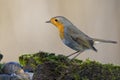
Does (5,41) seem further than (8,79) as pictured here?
Yes

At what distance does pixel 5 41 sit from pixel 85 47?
3662 mm

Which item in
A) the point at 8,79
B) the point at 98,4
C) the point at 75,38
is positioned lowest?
the point at 8,79

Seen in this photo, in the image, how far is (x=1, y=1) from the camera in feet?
20.9

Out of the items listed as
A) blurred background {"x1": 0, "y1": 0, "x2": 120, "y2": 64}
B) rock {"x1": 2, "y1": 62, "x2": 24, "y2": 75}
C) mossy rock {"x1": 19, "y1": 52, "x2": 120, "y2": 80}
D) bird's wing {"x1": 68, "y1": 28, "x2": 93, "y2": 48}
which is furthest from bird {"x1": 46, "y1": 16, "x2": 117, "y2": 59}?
blurred background {"x1": 0, "y1": 0, "x2": 120, "y2": 64}

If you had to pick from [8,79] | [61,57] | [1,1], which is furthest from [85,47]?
[1,1]

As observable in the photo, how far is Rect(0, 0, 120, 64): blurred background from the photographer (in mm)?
5816

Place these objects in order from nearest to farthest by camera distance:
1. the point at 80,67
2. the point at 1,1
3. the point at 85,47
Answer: the point at 80,67, the point at 85,47, the point at 1,1

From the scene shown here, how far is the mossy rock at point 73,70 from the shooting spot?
2.20 metres

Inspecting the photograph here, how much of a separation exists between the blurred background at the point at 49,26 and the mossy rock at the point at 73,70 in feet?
10.9

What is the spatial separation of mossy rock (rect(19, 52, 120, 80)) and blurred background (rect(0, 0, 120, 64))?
3308mm

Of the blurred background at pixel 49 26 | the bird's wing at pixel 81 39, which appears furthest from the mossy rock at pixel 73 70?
the blurred background at pixel 49 26

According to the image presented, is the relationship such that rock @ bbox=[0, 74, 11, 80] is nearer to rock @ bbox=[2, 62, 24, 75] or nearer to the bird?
rock @ bbox=[2, 62, 24, 75]

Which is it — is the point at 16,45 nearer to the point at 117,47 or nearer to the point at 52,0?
the point at 52,0

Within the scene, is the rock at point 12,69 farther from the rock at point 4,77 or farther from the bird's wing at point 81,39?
the bird's wing at point 81,39
